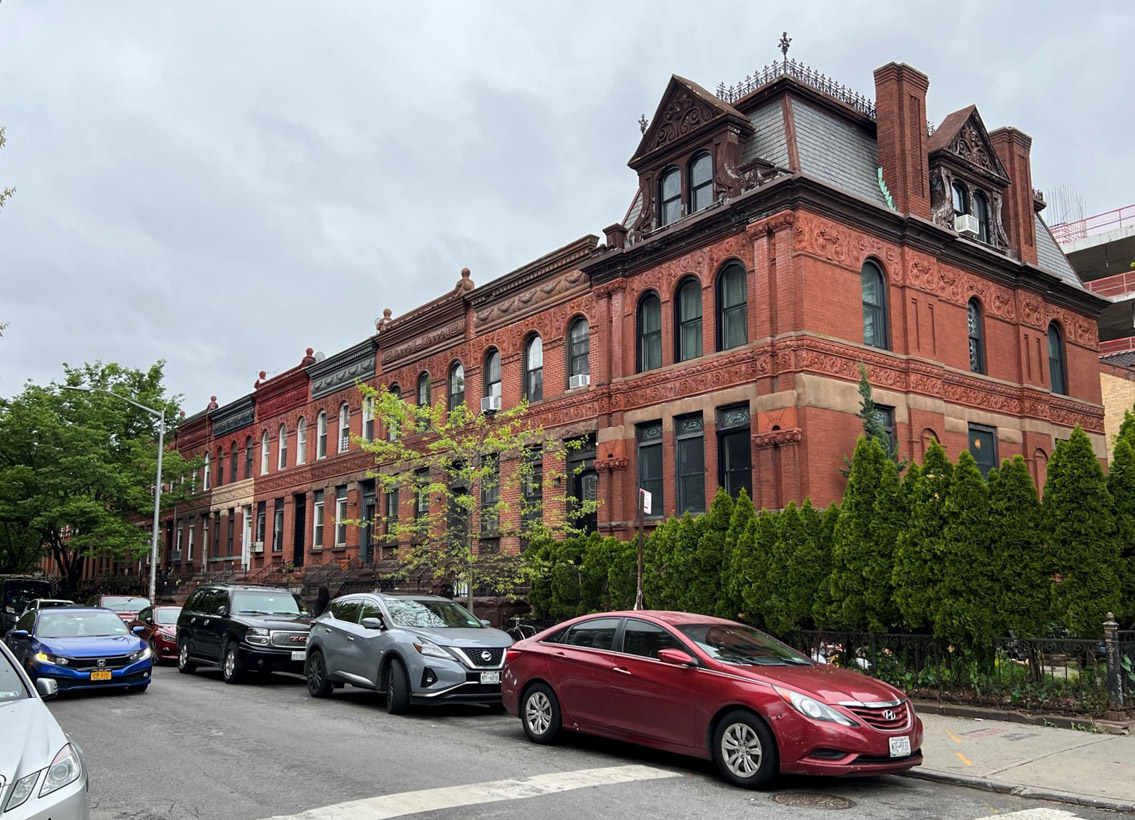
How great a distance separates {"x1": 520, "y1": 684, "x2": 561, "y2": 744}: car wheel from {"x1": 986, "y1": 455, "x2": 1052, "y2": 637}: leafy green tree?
6.45 m

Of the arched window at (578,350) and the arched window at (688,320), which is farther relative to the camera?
the arched window at (578,350)

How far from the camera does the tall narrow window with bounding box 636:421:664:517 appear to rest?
22719mm

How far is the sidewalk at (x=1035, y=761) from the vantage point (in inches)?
344

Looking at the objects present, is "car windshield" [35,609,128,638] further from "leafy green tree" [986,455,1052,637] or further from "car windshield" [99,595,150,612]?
"leafy green tree" [986,455,1052,637]

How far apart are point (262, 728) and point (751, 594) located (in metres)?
8.09

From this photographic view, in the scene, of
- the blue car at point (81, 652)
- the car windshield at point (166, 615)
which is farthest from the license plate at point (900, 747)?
the car windshield at point (166, 615)

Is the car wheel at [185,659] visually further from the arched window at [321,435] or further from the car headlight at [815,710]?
the arched window at [321,435]

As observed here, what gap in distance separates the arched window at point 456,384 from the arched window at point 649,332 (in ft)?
25.7

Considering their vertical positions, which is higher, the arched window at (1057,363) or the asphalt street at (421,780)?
the arched window at (1057,363)

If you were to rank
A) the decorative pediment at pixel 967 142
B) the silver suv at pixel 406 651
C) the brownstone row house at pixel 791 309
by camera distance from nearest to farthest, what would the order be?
1. the silver suv at pixel 406 651
2. the brownstone row house at pixel 791 309
3. the decorative pediment at pixel 967 142

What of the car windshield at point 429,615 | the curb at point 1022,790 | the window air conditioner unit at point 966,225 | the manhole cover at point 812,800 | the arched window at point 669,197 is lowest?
the curb at point 1022,790

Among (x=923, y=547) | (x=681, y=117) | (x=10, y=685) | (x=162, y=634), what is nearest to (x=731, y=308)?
(x=681, y=117)

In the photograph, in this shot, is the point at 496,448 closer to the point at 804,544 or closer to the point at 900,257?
the point at 804,544

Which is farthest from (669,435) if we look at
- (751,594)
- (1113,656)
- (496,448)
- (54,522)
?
(54,522)
